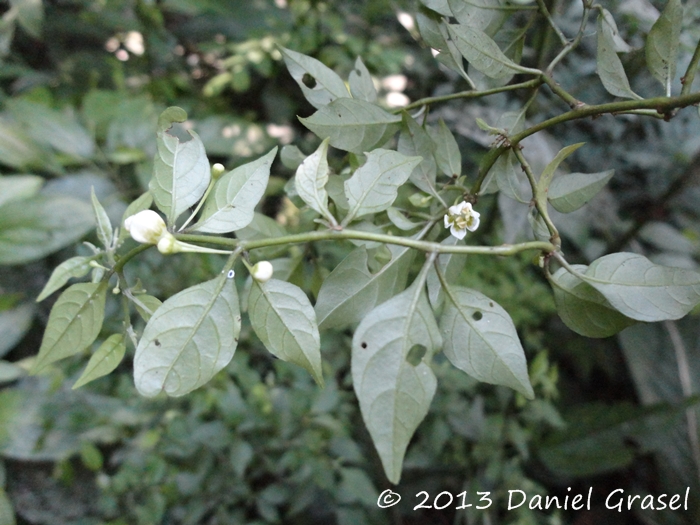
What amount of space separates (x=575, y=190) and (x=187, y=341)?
0.35m

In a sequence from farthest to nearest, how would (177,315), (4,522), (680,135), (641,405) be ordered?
(680,135), (641,405), (4,522), (177,315)

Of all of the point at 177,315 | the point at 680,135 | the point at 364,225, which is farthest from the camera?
the point at 680,135

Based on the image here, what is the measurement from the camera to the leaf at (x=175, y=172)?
1.18 ft

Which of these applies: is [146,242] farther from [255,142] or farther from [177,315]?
[255,142]

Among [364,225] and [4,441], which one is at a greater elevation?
[364,225]

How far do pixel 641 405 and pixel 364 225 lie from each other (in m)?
1.37

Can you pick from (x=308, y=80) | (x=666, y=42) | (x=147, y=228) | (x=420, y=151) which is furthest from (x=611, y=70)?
(x=147, y=228)

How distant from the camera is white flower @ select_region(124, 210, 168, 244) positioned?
33cm

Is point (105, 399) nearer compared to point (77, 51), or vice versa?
point (105, 399)

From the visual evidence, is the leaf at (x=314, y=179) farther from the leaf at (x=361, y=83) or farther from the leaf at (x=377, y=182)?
the leaf at (x=361, y=83)

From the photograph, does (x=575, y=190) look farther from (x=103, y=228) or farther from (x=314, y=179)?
(x=103, y=228)

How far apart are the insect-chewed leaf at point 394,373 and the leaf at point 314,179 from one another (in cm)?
9

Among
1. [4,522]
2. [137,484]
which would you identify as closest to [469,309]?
[137,484]

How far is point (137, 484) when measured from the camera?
1.03m
